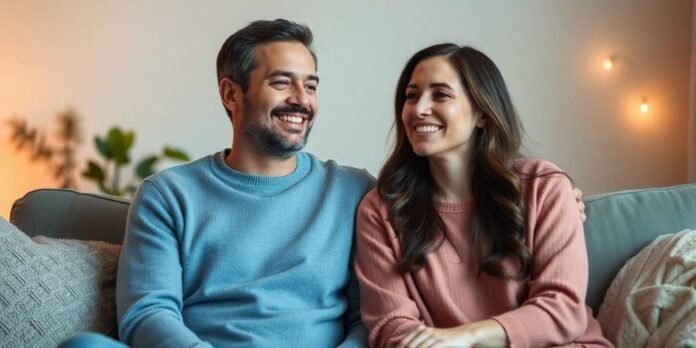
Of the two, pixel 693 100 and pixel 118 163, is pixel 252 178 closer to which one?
pixel 118 163

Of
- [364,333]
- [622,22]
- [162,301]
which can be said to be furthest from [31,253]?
[622,22]

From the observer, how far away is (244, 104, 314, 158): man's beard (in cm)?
172

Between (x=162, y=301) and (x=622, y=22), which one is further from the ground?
(x=622, y=22)

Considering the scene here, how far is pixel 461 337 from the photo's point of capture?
144 centimetres

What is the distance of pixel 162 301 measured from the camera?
1537 mm

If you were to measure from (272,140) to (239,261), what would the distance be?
304 millimetres

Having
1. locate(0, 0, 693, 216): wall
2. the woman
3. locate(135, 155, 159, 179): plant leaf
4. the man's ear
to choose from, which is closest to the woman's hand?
the woman

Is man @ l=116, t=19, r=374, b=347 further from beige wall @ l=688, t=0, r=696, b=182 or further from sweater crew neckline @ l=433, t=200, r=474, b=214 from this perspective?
beige wall @ l=688, t=0, r=696, b=182

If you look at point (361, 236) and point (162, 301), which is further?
point (361, 236)

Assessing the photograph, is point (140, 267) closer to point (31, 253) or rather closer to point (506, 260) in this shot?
point (31, 253)

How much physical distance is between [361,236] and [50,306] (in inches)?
27.3

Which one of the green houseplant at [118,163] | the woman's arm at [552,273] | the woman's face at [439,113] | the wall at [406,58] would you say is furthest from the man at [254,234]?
the green houseplant at [118,163]

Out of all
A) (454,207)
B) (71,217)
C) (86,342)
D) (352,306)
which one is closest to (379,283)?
(352,306)

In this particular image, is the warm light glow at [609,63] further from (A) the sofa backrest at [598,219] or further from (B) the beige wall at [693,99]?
(A) the sofa backrest at [598,219]
